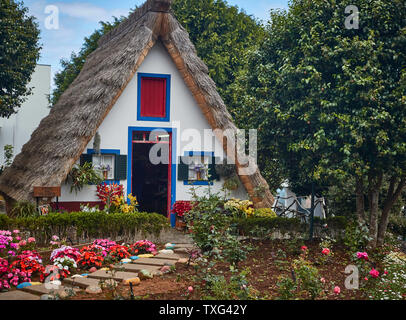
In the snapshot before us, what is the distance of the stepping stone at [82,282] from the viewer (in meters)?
7.23

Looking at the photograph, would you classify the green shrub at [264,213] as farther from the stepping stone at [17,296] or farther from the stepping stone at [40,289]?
the stepping stone at [17,296]

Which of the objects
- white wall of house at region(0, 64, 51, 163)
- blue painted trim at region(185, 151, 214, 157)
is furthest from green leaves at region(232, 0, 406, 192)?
white wall of house at region(0, 64, 51, 163)

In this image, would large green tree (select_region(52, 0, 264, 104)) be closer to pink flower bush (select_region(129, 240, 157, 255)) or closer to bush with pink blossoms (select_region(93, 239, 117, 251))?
pink flower bush (select_region(129, 240, 157, 255))

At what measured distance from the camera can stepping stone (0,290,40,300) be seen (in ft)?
21.8

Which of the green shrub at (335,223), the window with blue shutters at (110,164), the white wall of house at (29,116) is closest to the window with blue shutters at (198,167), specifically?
the window with blue shutters at (110,164)

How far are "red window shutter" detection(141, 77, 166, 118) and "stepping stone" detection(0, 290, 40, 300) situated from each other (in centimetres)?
748

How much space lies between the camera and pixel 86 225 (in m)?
10.3

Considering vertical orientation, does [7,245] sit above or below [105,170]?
below

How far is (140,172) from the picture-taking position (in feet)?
57.5

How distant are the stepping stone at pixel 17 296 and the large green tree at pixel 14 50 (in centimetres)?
1244

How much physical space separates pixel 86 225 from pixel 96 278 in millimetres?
2791

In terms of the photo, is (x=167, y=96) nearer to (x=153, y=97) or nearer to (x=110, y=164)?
(x=153, y=97)

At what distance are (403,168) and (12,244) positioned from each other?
8691 mm

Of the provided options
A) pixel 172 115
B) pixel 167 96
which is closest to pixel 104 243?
pixel 172 115
